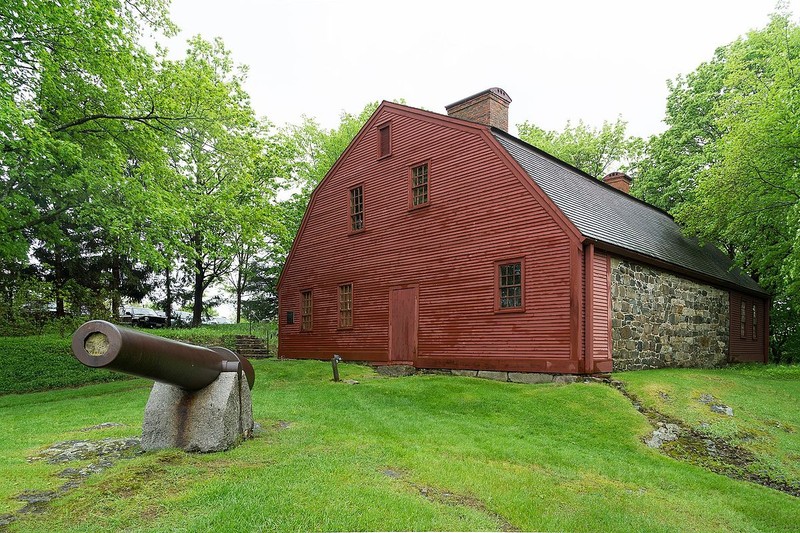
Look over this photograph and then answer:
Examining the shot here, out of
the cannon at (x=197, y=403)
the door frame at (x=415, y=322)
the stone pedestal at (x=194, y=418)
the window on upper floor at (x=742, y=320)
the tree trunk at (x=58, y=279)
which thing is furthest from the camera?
the tree trunk at (x=58, y=279)

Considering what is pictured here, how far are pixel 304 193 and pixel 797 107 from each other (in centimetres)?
2578

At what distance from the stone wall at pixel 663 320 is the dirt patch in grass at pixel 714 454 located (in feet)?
12.9

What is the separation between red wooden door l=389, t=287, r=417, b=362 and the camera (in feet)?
54.2

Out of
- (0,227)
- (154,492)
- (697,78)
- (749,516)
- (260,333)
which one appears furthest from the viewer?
(260,333)

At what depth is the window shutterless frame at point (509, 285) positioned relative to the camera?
13.9 metres

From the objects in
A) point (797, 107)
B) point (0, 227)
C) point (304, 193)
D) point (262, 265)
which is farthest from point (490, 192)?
point (262, 265)

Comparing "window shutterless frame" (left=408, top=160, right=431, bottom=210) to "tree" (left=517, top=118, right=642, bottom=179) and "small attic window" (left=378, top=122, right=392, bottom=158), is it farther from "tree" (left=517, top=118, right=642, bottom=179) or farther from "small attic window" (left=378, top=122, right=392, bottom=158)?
"tree" (left=517, top=118, right=642, bottom=179)

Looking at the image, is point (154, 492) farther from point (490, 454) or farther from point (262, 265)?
point (262, 265)

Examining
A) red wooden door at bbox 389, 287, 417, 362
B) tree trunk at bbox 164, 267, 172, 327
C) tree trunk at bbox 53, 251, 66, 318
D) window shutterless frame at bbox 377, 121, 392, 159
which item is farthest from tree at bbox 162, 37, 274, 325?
tree trunk at bbox 164, 267, 172, 327

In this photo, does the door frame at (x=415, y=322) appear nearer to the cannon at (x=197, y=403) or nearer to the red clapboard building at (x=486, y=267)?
the red clapboard building at (x=486, y=267)

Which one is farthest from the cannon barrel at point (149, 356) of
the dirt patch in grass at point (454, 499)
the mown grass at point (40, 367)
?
the mown grass at point (40, 367)

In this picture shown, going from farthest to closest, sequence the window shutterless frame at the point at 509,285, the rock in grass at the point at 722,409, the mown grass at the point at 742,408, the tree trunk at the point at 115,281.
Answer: the tree trunk at the point at 115,281, the window shutterless frame at the point at 509,285, the rock in grass at the point at 722,409, the mown grass at the point at 742,408

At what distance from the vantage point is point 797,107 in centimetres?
1504

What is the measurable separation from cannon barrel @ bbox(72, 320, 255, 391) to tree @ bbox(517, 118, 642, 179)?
111 feet
